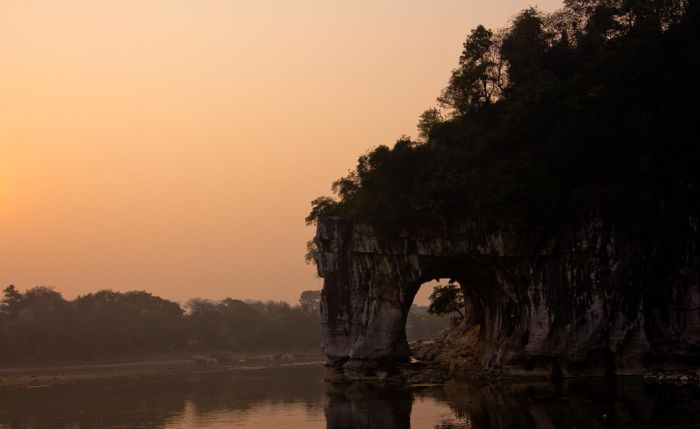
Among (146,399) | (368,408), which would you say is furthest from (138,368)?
(368,408)

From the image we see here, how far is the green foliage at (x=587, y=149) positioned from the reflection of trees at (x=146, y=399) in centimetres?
1193

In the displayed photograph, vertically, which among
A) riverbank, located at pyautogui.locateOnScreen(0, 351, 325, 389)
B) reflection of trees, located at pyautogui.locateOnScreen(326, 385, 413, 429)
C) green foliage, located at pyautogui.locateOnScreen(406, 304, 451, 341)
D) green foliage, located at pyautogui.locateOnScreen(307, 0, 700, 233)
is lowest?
reflection of trees, located at pyautogui.locateOnScreen(326, 385, 413, 429)

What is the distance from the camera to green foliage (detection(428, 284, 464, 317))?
58125mm

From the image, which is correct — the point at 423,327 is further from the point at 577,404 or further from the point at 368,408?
the point at 577,404

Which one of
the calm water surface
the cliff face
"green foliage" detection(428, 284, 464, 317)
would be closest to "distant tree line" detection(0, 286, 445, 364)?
the calm water surface

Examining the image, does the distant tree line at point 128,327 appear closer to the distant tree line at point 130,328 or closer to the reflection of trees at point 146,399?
the distant tree line at point 130,328

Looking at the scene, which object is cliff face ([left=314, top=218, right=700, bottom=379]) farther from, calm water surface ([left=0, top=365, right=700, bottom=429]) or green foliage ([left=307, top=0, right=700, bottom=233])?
calm water surface ([left=0, top=365, right=700, bottom=429])

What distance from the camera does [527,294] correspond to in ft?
131

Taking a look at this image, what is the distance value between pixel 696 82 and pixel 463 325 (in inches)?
910

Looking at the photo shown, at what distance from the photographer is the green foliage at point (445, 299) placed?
58.1m

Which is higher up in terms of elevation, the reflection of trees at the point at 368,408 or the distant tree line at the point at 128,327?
the distant tree line at the point at 128,327

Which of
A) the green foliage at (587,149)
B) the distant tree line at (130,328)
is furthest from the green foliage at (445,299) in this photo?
the distant tree line at (130,328)

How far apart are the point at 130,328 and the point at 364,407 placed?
226 feet

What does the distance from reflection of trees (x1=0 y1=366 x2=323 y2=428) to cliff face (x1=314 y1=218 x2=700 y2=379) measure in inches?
197
